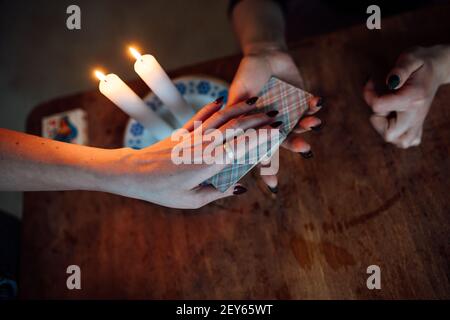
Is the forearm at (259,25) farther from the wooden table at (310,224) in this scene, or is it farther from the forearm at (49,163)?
the forearm at (49,163)

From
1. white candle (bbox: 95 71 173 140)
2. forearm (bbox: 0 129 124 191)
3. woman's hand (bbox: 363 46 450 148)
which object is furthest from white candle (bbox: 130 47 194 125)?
woman's hand (bbox: 363 46 450 148)

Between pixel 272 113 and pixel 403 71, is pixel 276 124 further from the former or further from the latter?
pixel 403 71

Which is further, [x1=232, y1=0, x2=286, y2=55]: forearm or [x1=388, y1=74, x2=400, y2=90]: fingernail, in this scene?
[x1=232, y1=0, x2=286, y2=55]: forearm

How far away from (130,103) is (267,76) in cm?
28

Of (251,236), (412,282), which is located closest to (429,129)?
(412,282)

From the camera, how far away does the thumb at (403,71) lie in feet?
1.83

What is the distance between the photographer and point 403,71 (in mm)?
557

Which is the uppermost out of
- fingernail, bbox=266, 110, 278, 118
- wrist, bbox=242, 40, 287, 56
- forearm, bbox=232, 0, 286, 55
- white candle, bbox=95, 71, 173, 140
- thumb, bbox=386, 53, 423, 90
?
forearm, bbox=232, 0, 286, 55

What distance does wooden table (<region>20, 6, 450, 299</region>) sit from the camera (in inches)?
22.6

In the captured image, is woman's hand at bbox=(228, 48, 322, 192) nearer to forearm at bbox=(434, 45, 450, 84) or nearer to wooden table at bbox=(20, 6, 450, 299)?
wooden table at bbox=(20, 6, 450, 299)

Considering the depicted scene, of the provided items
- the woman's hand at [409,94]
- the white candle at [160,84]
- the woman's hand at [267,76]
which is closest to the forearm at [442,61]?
the woman's hand at [409,94]

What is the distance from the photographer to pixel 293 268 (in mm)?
594

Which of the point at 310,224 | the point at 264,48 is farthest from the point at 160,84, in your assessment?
the point at 310,224

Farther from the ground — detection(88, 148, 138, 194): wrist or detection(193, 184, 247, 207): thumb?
detection(88, 148, 138, 194): wrist
